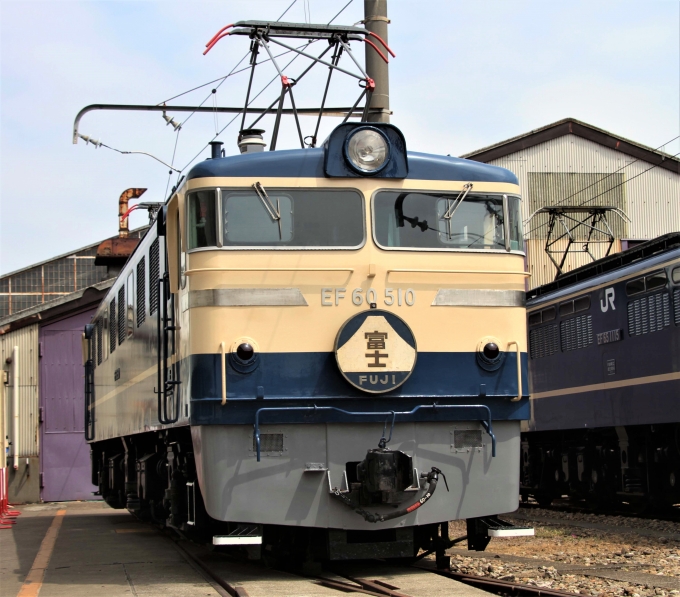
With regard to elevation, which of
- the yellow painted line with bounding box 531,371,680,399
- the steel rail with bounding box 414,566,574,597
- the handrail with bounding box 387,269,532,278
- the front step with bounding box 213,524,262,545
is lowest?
the steel rail with bounding box 414,566,574,597

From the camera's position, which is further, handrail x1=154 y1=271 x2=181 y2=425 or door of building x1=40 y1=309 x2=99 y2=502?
door of building x1=40 y1=309 x2=99 y2=502

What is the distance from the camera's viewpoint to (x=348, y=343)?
329 inches

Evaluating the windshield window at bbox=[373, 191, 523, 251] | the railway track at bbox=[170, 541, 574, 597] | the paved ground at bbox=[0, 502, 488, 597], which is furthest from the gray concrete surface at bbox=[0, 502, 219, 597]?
the windshield window at bbox=[373, 191, 523, 251]

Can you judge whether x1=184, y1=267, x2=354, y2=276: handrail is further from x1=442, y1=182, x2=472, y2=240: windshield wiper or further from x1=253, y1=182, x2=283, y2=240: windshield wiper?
x1=442, y1=182, x2=472, y2=240: windshield wiper

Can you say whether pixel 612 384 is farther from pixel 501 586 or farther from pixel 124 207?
pixel 124 207

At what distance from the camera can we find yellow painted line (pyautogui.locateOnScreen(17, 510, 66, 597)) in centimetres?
853

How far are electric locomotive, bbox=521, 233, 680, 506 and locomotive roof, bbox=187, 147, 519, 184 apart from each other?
4.84 m

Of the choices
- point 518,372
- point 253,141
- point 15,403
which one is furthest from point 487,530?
point 15,403

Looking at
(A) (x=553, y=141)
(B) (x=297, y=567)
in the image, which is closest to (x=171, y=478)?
(B) (x=297, y=567)

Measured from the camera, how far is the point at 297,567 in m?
8.94

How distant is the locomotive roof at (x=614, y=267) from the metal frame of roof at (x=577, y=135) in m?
11.8

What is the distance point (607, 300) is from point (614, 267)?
0.57m

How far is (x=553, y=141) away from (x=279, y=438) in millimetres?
22883

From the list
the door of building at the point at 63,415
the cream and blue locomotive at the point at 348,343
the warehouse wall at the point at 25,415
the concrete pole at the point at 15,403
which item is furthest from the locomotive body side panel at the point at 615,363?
the concrete pole at the point at 15,403
